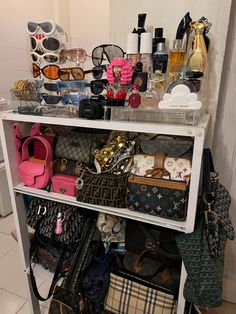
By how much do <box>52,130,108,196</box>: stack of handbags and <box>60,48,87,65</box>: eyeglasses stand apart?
297 mm

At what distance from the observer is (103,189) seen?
794mm

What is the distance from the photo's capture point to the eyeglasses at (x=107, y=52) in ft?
3.05

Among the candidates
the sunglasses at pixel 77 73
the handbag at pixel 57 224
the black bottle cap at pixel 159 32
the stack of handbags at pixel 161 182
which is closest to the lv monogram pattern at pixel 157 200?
the stack of handbags at pixel 161 182

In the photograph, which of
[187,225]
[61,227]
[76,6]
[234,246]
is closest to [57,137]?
[61,227]

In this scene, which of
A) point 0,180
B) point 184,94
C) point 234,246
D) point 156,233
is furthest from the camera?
point 0,180

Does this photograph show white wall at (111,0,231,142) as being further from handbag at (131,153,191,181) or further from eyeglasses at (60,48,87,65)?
handbag at (131,153,191,181)

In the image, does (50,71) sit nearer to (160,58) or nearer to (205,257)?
(160,58)

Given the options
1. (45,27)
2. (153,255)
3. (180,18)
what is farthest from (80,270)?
(180,18)

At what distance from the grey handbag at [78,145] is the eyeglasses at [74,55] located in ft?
0.99

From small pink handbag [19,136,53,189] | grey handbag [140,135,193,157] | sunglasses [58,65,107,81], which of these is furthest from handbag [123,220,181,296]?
sunglasses [58,65,107,81]

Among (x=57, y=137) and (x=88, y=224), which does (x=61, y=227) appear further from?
(x=57, y=137)

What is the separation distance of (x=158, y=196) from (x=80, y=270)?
20.4 inches

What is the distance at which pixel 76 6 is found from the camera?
229 centimetres

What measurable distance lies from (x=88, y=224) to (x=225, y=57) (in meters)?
0.89
